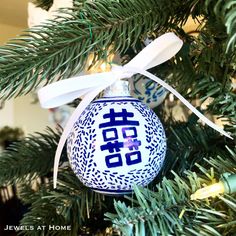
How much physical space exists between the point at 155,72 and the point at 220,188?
188mm

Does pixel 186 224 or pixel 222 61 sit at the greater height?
pixel 222 61

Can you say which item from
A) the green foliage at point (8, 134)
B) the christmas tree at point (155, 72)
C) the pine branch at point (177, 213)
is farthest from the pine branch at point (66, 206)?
the green foliage at point (8, 134)

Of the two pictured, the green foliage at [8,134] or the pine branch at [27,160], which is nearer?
the pine branch at [27,160]

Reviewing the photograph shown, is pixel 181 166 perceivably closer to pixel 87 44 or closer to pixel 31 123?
pixel 87 44

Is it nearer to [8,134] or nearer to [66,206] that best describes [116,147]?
[66,206]

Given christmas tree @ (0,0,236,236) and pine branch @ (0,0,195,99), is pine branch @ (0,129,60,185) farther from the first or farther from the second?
pine branch @ (0,0,195,99)

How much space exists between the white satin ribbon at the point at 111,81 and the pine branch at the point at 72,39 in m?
0.01

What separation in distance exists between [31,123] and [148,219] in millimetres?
2691

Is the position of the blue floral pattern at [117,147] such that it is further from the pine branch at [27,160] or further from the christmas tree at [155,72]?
the pine branch at [27,160]

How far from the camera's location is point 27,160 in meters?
0.40

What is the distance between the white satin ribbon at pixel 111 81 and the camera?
27 centimetres

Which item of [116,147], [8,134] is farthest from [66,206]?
[8,134]

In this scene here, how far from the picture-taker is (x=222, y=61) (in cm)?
24

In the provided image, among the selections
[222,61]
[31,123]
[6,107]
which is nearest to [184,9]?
[222,61]
